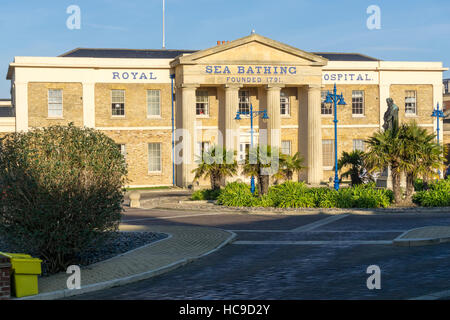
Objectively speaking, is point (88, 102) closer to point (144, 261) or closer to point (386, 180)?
point (386, 180)

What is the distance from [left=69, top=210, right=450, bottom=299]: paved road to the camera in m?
10.4

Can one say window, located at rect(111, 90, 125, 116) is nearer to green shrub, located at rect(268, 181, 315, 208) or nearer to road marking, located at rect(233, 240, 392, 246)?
green shrub, located at rect(268, 181, 315, 208)

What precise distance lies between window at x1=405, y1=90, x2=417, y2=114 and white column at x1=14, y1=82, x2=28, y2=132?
31.1 metres

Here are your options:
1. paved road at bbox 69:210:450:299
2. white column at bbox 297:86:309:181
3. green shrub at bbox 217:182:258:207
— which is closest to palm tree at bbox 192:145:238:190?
green shrub at bbox 217:182:258:207

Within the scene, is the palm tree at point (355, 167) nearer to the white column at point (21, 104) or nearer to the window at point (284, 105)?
the window at point (284, 105)

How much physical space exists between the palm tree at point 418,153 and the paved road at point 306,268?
203 inches

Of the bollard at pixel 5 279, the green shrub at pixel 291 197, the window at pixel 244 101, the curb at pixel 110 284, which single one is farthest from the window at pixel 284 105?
the bollard at pixel 5 279

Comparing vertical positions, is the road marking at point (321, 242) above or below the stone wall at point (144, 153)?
below

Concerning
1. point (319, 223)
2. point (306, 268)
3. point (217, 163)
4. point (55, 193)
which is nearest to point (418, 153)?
point (319, 223)

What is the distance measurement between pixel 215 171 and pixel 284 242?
1512 centimetres

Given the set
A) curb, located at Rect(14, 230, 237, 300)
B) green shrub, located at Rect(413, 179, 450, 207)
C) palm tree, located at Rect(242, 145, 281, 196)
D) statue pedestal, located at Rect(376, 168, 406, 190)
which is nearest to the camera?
curb, located at Rect(14, 230, 237, 300)

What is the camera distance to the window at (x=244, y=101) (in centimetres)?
4941

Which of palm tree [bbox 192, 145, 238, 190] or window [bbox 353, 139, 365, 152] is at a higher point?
window [bbox 353, 139, 365, 152]
